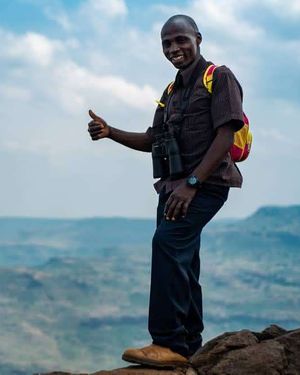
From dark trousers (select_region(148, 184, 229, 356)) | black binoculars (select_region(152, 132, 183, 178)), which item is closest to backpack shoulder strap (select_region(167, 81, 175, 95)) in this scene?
black binoculars (select_region(152, 132, 183, 178))

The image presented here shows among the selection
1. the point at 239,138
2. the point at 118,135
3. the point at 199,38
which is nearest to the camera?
the point at 239,138

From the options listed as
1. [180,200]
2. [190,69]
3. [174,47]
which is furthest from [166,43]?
[180,200]

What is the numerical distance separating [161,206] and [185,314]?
1063 mm

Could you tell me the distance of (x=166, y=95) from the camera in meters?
8.12

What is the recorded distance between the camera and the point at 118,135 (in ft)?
27.4

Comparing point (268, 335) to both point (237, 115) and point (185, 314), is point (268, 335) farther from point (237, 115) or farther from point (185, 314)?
point (237, 115)

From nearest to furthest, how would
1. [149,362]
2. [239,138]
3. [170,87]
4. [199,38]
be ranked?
[149,362], [239,138], [199,38], [170,87]

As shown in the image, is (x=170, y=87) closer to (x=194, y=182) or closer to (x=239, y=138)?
(x=239, y=138)

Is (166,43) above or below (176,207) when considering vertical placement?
above

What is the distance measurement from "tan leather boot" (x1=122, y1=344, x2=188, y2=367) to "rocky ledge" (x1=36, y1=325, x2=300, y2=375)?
0.34 feet

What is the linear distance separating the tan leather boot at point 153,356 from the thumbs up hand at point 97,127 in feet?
7.05

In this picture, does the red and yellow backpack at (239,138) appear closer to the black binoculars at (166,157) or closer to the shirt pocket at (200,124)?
the shirt pocket at (200,124)

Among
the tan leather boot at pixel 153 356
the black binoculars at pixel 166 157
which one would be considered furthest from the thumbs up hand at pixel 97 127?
the tan leather boot at pixel 153 356

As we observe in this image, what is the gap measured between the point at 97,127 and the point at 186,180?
129 centimetres
